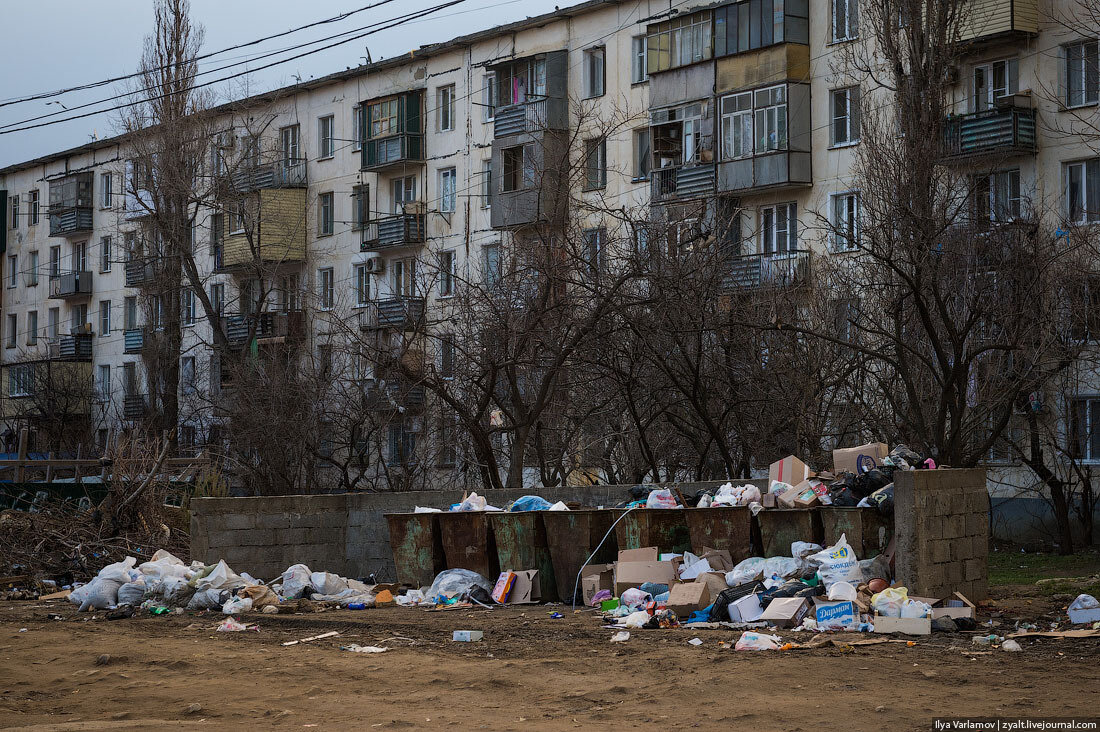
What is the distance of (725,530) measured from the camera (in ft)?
41.1

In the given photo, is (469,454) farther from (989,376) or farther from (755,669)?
(755,669)

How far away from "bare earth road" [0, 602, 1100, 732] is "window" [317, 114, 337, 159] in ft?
101

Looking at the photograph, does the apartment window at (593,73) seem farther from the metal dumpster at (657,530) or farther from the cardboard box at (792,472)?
the metal dumpster at (657,530)

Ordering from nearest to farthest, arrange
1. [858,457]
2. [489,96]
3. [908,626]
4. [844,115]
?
[908,626] → [858,457] → [844,115] → [489,96]

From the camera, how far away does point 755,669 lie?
334 inches

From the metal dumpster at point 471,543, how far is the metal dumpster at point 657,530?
169 centimetres

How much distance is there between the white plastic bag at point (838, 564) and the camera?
11047 millimetres

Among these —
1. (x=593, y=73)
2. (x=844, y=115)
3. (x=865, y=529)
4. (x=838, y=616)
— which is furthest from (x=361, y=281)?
(x=838, y=616)

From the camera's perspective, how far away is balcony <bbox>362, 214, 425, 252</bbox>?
37.0 metres

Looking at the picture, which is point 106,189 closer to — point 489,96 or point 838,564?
point 489,96

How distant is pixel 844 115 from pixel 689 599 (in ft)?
63.0

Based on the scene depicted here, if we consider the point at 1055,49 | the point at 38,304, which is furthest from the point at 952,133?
the point at 38,304

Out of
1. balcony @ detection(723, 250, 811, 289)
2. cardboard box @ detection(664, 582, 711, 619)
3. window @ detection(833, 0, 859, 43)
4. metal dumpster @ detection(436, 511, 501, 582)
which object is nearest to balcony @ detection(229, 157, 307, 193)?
window @ detection(833, 0, 859, 43)

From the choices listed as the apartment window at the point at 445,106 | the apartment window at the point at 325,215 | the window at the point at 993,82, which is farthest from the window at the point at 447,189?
the window at the point at 993,82
